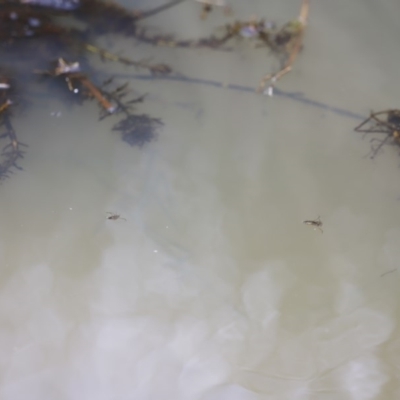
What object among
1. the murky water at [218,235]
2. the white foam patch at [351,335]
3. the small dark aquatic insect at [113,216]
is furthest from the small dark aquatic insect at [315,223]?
the small dark aquatic insect at [113,216]

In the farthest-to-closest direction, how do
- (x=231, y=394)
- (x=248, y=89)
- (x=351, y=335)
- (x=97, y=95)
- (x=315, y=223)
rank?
1. (x=248, y=89)
2. (x=97, y=95)
3. (x=315, y=223)
4. (x=351, y=335)
5. (x=231, y=394)

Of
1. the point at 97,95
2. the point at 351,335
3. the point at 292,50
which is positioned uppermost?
the point at 292,50

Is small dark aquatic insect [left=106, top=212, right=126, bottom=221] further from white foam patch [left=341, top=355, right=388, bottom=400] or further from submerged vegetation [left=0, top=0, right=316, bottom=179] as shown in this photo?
white foam patch [left=341, top=355, right=388, bottom=400]

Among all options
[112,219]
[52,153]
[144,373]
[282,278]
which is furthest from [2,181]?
[282,278]

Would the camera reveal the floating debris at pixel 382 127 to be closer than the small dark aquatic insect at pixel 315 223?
No

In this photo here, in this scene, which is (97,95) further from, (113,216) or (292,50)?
(292,50)

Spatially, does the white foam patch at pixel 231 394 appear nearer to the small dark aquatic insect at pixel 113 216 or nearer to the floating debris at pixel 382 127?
the small dark aquatic insect at pixel 113 216

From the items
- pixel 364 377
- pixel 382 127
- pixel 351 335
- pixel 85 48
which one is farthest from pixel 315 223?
pixel 85 48
